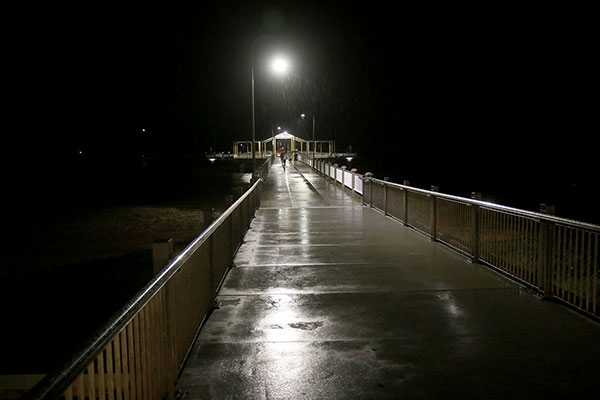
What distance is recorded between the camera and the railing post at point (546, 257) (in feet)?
20.8

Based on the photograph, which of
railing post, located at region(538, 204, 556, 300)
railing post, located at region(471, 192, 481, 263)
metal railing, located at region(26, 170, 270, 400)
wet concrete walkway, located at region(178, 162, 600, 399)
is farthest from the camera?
railing post, located at region(471, 192, 481, 263)

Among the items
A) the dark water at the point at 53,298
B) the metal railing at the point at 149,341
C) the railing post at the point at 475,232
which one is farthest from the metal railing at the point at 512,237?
the dark water at the point at 53,298

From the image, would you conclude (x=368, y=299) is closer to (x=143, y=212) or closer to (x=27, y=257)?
(x=27, y=257)

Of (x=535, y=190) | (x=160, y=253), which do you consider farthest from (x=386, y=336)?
(x=535, y=190)

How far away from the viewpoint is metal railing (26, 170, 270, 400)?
8.39 feet

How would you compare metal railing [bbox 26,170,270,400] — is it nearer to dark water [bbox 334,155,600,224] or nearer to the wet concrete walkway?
the wet concrete walkway

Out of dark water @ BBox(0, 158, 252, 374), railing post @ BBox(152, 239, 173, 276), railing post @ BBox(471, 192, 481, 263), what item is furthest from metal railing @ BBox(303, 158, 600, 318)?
dark water @ BBox(0, 158, 252, 374)

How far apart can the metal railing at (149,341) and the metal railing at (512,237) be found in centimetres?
409

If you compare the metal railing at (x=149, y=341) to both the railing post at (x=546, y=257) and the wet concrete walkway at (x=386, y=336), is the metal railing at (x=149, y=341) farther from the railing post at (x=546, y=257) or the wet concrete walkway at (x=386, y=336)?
the railing post at (x=546, y=257)

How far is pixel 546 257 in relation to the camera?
6.38 m

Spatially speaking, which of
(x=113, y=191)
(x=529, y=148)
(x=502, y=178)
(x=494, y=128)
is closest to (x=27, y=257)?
(x=113, y=191)

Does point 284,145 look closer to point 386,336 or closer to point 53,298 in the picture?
point 53,298

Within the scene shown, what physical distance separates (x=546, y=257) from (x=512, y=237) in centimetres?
271

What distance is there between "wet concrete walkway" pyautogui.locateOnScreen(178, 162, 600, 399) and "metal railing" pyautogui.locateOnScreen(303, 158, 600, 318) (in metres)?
0.33
